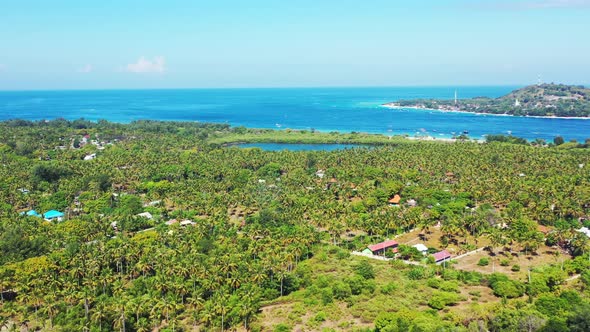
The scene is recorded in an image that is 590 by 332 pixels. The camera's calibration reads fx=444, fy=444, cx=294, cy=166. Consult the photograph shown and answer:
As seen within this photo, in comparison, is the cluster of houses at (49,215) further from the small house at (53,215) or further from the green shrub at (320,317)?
the green shrub at (320,317)

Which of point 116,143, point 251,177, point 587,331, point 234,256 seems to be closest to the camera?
point 587,331

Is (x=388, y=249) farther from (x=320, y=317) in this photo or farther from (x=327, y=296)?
(x=320, y=317)

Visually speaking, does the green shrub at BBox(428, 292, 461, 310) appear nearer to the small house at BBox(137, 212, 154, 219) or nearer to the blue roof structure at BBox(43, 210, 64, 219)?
the small house at BBox(137, 212, 154, 219)

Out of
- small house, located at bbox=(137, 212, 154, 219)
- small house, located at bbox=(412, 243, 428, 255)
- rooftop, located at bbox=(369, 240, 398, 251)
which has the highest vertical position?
small house, located at bbox=(137, 212, 154, 219)

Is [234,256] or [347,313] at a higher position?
[234,256]

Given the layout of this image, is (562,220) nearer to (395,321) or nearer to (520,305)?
(520,305)

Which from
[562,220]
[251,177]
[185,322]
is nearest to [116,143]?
[251,177]

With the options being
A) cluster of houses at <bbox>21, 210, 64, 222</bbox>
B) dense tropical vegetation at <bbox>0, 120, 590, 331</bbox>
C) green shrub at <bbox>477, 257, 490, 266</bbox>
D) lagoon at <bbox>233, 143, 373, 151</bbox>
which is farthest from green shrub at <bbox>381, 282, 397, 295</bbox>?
lagoon at <bbox>233, 143, 373, 151</bbox>
